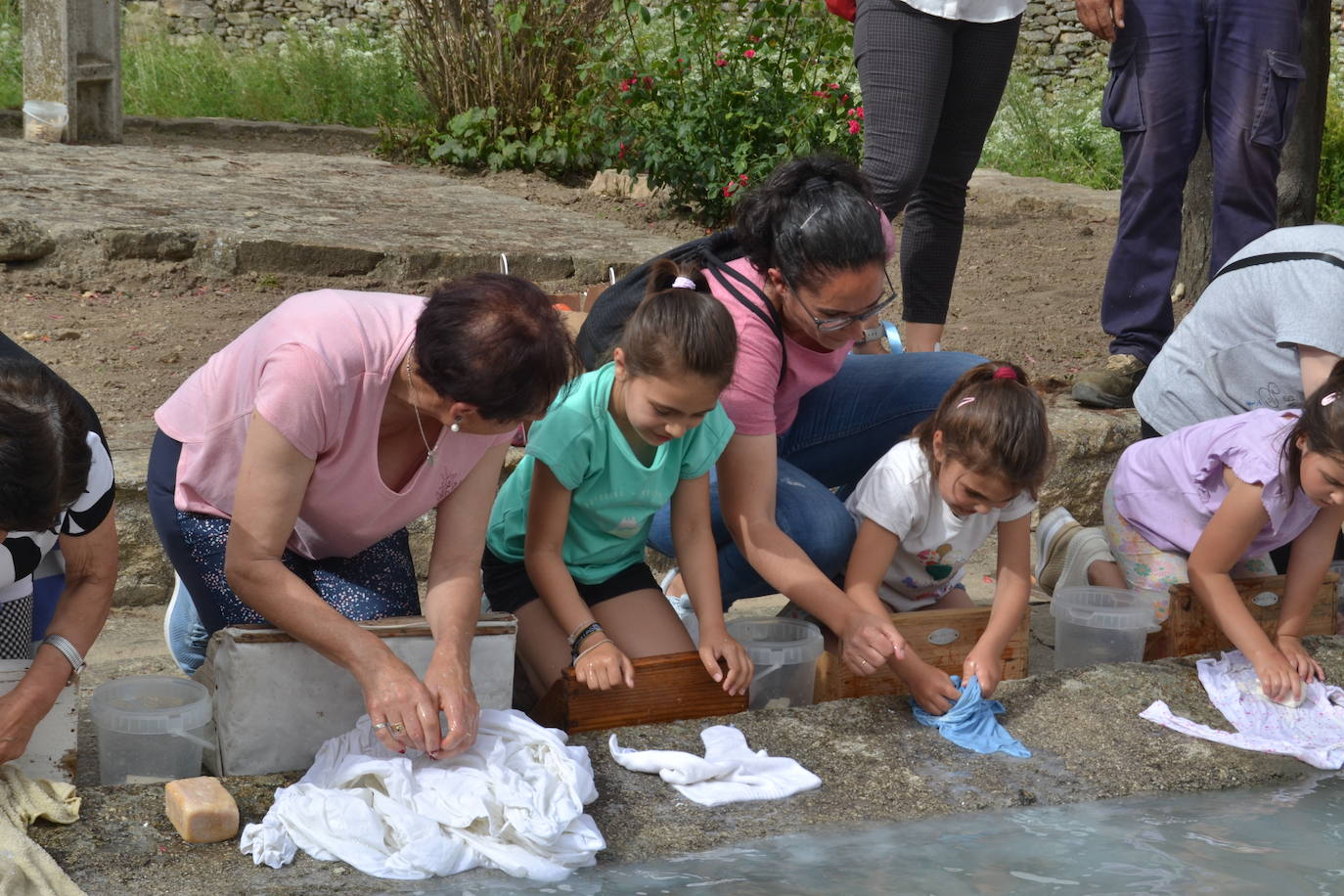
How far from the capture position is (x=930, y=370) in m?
3.57

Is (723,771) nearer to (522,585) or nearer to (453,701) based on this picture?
(453,701)

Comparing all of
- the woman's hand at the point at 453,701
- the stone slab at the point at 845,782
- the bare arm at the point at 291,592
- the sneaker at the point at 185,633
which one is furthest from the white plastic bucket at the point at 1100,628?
the sneaker at the point at 185,633

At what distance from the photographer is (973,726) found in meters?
2.75

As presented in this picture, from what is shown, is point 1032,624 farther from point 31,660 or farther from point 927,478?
point 31,660

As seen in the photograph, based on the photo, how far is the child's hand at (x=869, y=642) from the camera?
2795 millimetres

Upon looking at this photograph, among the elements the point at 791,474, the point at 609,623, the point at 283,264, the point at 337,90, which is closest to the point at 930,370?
the point at 791,474

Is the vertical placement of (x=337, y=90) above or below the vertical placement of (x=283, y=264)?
above

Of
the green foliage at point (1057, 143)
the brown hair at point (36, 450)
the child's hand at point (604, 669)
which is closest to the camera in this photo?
the brown hair at point (36, 450)

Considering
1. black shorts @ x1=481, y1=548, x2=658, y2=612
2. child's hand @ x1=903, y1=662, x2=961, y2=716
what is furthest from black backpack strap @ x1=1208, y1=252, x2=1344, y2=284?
black shorts @ x1=481, y1=548, x2=658, y2=612

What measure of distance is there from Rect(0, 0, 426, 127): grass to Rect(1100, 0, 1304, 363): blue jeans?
20.9 ft

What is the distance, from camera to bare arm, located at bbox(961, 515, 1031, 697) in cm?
285

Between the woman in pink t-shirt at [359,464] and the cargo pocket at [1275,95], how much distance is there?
8.67 feet

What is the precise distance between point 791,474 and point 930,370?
494 millimetres

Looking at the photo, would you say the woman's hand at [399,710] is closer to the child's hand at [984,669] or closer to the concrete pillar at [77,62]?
the child's hand at [984,669]
